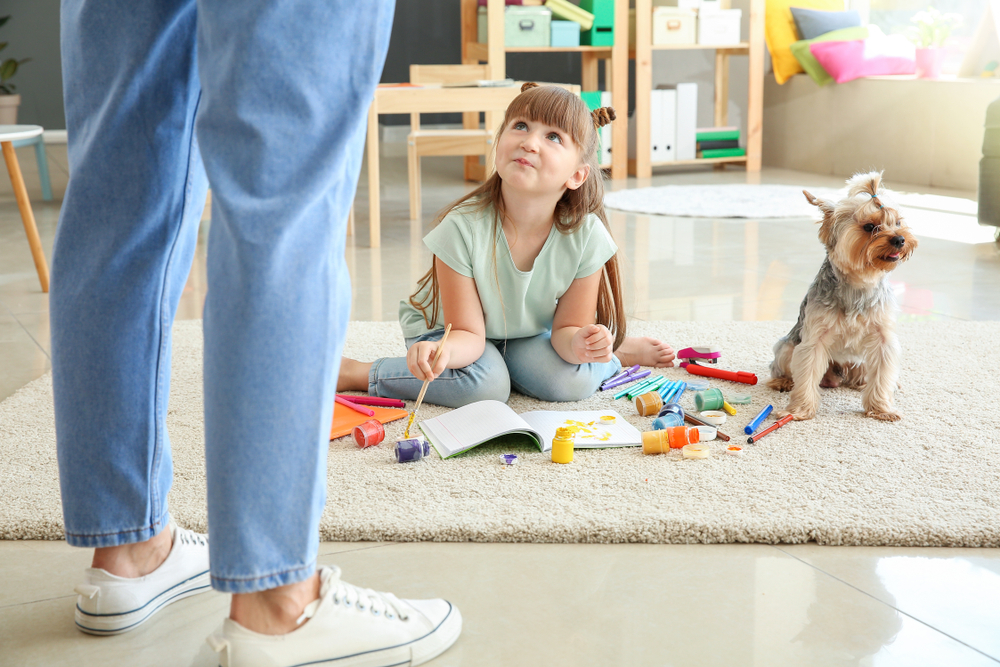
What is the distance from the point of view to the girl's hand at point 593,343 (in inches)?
54.4

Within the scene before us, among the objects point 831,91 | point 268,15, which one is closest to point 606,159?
point 831,91

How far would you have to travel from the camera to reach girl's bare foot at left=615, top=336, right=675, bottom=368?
1.67m

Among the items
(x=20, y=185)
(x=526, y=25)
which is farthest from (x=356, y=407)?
(x=526, y=25)

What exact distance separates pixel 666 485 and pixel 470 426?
31cm

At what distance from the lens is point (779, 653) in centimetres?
80

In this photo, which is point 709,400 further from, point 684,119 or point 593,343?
point 684,119

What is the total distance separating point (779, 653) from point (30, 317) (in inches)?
75.2

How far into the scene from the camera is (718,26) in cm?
477

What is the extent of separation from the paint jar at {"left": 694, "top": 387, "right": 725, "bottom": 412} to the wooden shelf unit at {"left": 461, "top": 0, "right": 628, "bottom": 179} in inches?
122

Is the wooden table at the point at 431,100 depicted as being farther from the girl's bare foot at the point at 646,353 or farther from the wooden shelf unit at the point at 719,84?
the wooden shelf unit at the point at 719,84

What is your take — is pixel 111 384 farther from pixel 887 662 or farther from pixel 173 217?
pixel 887 662

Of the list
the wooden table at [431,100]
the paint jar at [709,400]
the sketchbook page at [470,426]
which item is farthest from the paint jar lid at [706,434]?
the wooden table at [431,100]

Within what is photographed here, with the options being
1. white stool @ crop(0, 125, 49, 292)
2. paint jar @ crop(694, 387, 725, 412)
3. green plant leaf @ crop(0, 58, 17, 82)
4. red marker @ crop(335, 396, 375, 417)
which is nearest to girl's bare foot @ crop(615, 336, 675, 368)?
paint jar @ crop(694, 387, 725, 412)

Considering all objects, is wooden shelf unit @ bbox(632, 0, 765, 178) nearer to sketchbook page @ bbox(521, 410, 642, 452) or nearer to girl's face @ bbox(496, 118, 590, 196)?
girl's face @ bbox(496, 118, 590, 196)
